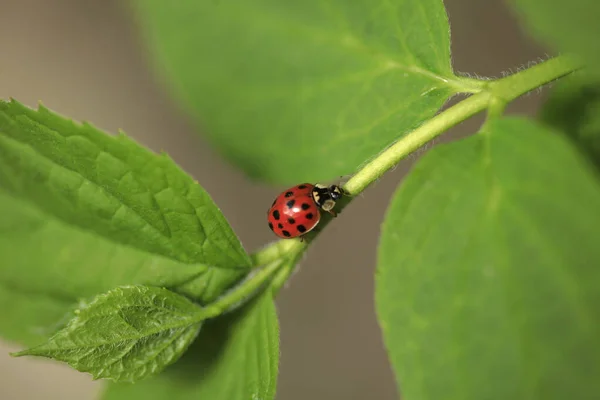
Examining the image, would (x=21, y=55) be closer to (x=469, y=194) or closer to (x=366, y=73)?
(x=366, y=73)

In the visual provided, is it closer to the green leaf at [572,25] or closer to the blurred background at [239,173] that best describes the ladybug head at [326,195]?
the green leaf at [572,25]

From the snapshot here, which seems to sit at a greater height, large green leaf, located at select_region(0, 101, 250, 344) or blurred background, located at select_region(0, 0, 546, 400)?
blurred background, located at select_region(0, 0, 546, 400)

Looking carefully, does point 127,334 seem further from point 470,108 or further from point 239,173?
point 239,173

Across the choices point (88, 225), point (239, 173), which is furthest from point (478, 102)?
point (239, 173)

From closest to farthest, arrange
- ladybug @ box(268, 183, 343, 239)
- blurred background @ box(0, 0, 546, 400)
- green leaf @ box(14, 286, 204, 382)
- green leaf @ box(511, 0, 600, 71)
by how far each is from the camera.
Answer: green leaf @ box(511, 0, 600, 71) → green leaf @ box(14, 286, 204, 382) → ladybug @ box(268, 183, 343, 239) → blurred background @ box(0, 0, 546, 400)

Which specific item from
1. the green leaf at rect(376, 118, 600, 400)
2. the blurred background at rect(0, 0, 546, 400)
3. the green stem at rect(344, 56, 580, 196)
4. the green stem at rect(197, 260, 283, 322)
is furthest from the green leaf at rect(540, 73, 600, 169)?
the blurred background at rect(0, 0, 546, 400)

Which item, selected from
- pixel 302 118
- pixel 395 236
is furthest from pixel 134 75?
pixel 395 236

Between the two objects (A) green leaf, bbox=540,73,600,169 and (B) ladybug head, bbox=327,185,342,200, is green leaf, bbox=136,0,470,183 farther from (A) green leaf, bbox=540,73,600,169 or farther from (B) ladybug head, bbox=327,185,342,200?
(A) green leaf, bbox=540,73,600,169
